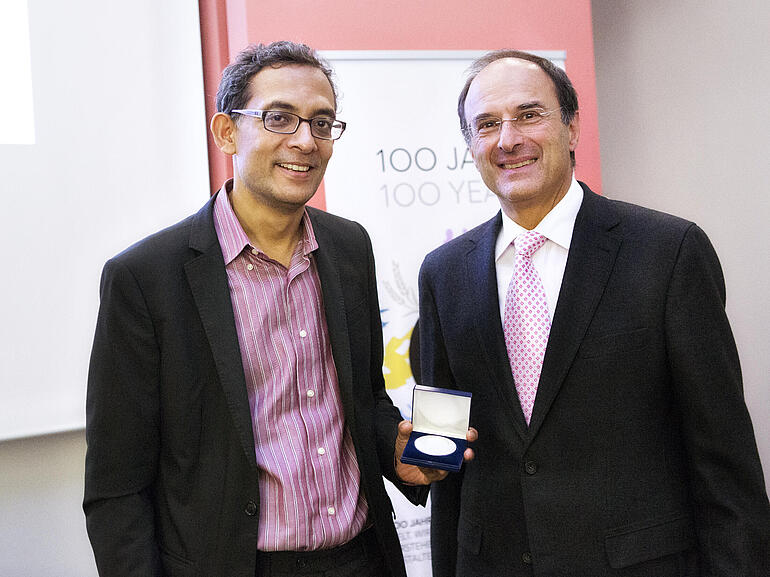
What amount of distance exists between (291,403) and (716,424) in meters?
1.01

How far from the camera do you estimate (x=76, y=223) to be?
9.62 ft

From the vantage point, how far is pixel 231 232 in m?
1.82

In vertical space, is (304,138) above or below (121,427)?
above

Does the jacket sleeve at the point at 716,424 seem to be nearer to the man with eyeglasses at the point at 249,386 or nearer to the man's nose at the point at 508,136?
the man's nose at the point at 508,136

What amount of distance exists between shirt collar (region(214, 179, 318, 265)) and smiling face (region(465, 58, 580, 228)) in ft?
1.68

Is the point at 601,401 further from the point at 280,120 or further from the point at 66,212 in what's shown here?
the point at 66,212

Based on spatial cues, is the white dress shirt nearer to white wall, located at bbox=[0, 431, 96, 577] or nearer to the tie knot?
the tie knot

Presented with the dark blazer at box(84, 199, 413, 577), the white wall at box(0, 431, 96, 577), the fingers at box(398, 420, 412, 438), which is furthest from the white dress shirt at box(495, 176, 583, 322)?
the white wall at box(0, 431, 96, 577)

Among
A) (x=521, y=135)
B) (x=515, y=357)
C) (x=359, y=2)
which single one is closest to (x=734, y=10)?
(x=359, y=2)

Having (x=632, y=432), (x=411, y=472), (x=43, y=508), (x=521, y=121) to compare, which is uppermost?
(x=521, y=121)

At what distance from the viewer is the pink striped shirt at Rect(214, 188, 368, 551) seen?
170cm

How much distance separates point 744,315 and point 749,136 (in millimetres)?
934

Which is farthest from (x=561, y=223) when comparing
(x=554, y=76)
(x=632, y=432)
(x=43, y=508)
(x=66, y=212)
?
(x=43, y=508)

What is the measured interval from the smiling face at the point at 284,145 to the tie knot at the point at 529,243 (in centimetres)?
56
